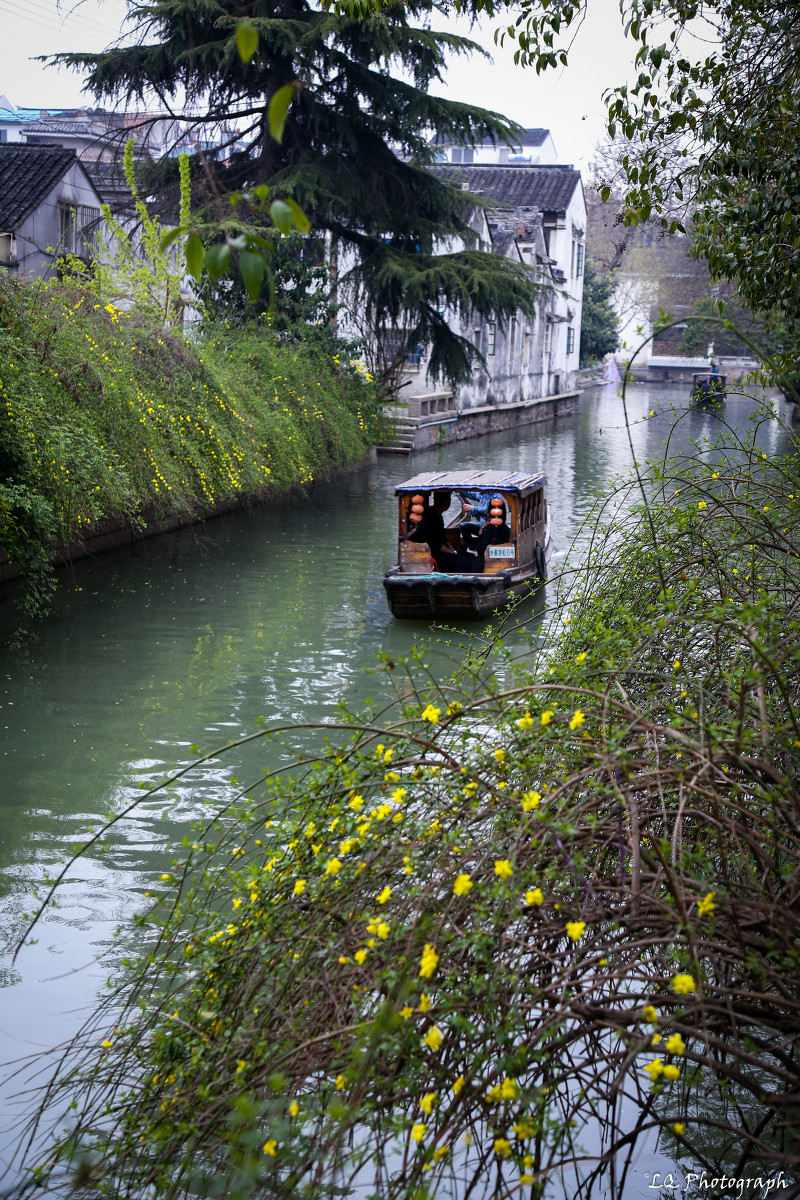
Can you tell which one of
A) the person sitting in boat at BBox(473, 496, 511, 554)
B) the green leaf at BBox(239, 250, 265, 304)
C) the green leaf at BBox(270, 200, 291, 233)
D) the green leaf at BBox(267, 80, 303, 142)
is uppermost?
the green leaf at BBox(267, 80, 303, 142)

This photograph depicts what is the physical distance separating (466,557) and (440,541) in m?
0.35

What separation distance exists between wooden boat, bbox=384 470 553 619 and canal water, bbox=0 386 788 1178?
45cm

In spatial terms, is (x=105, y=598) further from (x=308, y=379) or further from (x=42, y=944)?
(x=308, y=379)

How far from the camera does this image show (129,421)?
1341 cm

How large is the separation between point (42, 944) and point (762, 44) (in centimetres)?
623

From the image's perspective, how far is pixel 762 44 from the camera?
6570 millimetres

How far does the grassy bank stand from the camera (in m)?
10.1

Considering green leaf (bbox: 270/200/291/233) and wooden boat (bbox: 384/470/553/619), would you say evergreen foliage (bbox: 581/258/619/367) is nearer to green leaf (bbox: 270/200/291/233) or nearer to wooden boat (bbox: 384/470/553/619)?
wooden boat (bbox: 384/470/553/619)

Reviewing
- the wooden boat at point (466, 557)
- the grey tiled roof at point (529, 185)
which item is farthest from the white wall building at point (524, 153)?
the wooden boat at point (466, 557)

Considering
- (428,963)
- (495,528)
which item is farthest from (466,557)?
(428,963)

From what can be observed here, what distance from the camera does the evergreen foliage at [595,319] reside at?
57.8 metres

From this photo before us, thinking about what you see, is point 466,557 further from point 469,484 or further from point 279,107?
point 279,107

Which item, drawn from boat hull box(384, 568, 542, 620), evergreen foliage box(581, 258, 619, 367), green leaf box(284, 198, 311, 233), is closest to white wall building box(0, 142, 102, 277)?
boat hull box(384, 568, 542, 620)

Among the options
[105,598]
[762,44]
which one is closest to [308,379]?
[105,598]
